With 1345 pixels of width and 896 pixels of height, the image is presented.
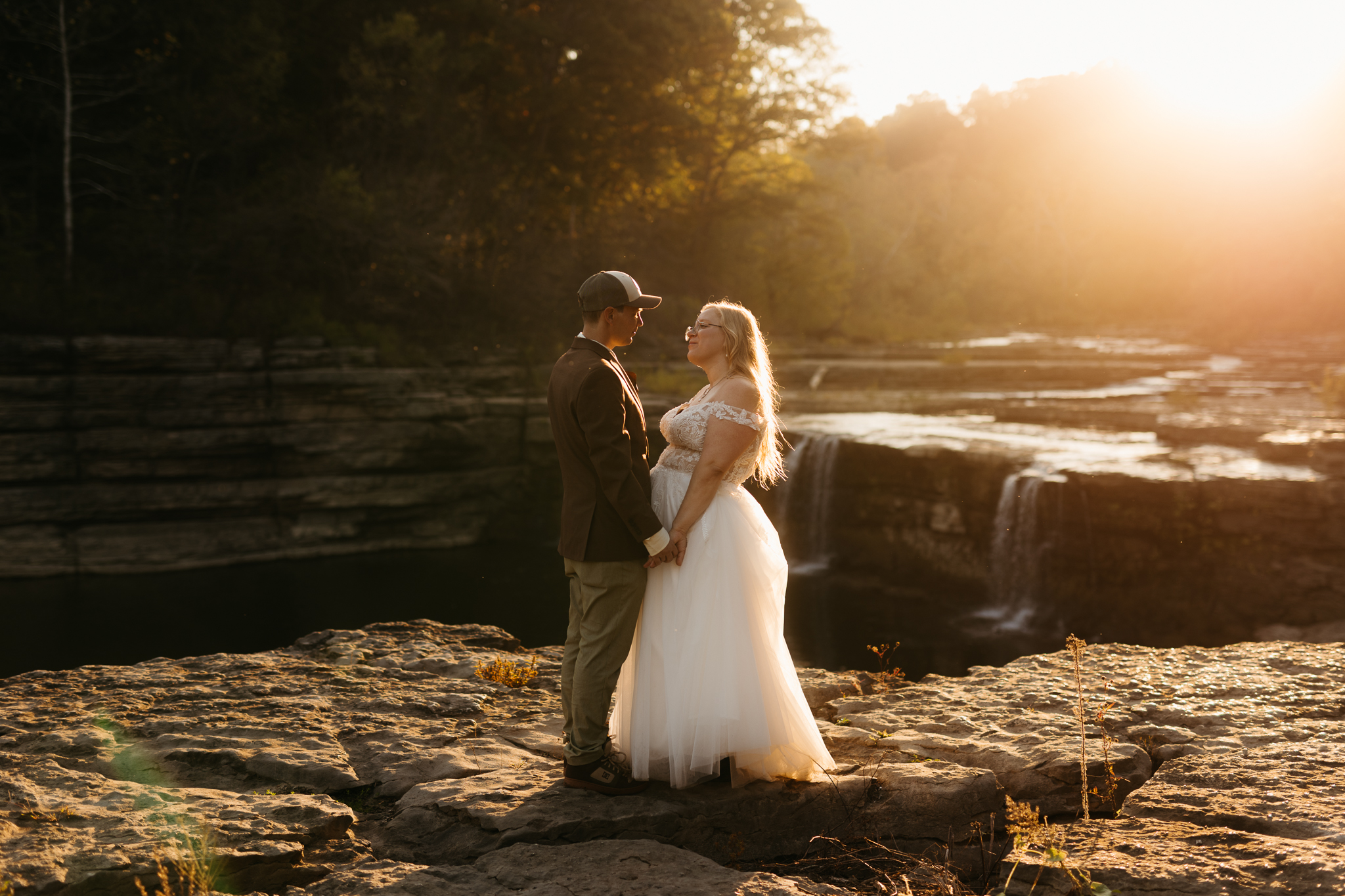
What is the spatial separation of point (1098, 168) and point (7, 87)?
58575 millimetres

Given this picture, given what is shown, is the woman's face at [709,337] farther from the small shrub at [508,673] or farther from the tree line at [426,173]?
the tree line at [426,173]

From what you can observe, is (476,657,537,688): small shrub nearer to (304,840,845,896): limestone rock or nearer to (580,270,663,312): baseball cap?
(304,840,845,896): limestone rock

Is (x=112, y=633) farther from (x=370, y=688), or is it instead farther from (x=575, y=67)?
(x=575, y=67)

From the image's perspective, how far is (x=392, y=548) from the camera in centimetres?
1450

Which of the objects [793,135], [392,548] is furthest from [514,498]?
[793,135]

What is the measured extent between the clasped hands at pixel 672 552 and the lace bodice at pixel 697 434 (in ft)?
0.86

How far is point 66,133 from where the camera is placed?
16.1 metres

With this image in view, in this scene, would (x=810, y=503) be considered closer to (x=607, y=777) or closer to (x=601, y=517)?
(x=607, y=777)

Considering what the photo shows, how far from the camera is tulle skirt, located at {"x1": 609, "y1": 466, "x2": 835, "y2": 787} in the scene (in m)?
3.13

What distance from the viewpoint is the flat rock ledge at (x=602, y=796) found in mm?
2625

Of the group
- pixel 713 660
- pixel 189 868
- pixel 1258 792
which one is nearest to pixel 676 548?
pixel 713 660

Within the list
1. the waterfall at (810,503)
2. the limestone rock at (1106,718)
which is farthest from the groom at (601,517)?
the waterfall at (810,503)

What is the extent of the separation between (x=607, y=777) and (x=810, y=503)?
10619 millimetres

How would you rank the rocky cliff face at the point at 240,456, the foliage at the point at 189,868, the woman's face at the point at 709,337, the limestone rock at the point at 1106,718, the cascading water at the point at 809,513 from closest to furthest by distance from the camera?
the foliage at the point at 189,868 < the woman's face at the point at 709,337 < the limestone rock at the point at 1106,718 < the cascading water at the point at 809,513 < the rocky cliff face at the point at 240,456
